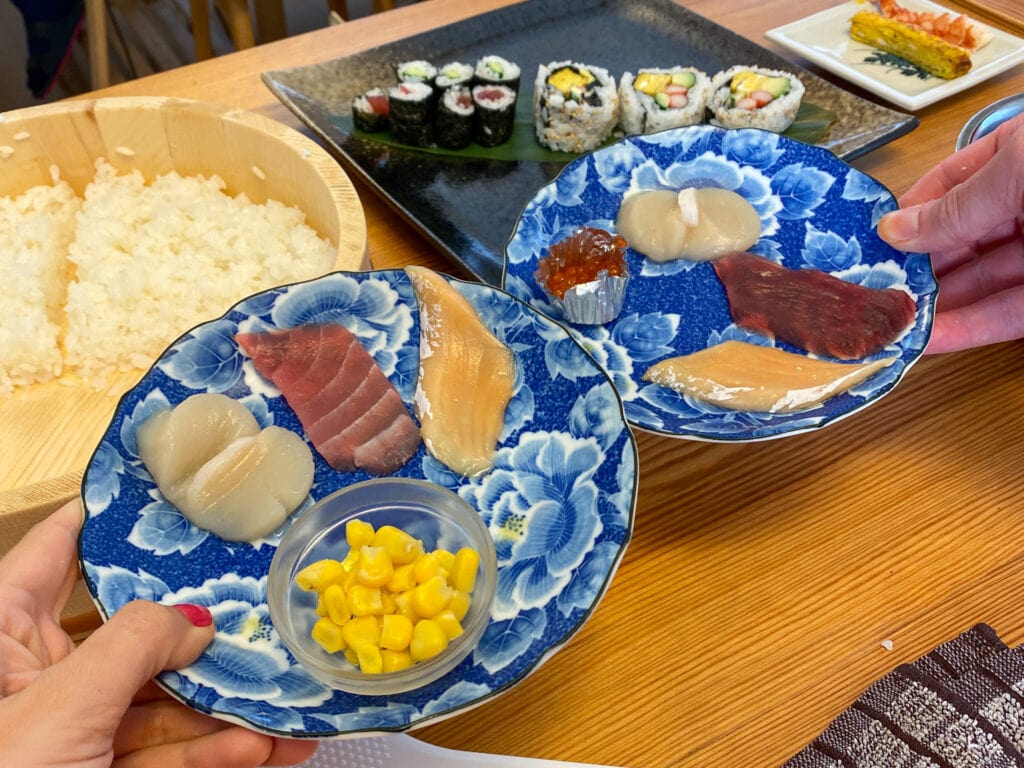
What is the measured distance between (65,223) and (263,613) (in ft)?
3.94

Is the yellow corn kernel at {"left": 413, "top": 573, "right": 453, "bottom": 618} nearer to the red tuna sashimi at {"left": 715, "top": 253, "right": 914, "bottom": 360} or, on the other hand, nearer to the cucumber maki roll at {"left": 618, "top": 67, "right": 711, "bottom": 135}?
the red tuna sashimi at {"left": 715, "top": 253, "right": 914, "bottom": 360}

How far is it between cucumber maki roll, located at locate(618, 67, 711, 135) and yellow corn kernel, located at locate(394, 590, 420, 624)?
1.56 metres

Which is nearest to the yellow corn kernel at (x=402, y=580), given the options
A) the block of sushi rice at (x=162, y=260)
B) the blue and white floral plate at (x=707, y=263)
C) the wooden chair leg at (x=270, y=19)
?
the blue and white floral plate at (x=707, y=263)

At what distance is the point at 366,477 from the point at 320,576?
0.23 m

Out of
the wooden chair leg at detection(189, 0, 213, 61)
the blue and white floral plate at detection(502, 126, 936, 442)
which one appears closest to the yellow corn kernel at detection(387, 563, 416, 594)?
the blue and white floral plate at detection(502, 126, 936, 442)

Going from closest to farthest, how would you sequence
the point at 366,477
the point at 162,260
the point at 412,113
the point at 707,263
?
1. the point at 366,477
2. the point at 707,263
3. the point at 162,260
4. the point at 412,113

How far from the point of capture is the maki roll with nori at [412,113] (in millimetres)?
1989

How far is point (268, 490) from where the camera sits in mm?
1102

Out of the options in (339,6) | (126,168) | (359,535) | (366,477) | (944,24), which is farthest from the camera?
(339,6)

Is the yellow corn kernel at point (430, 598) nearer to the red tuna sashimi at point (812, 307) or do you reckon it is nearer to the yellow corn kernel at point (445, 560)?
the yellow corn kernel at point (445, 560)

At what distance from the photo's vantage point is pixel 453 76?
2158 millimetres

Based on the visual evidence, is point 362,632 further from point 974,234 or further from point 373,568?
point 974,234

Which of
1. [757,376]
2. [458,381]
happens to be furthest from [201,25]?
[757,376]

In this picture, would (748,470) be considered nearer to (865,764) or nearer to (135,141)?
(865,764)
